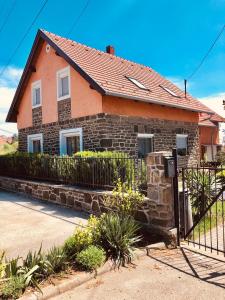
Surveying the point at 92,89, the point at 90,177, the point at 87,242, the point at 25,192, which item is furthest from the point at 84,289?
the point at 92,89

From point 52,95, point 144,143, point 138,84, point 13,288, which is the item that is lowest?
point 13,288

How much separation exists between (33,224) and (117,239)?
299 centimetres

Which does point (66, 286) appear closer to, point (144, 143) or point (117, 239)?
point (117, 239)

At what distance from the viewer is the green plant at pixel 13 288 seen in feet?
11.6

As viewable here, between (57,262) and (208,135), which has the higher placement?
(208,135)

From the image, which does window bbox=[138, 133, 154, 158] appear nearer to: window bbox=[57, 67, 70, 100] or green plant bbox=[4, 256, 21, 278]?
window bbox=[57, 67, 70, 100]

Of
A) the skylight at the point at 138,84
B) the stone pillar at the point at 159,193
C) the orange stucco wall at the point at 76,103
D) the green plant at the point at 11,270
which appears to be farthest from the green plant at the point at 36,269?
the skylight at the point at 138,84

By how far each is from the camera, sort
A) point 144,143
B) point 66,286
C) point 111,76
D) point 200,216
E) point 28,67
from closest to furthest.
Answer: point 66,286 < point 200,216 < point 111,76 < point 144,143 < point 28,67

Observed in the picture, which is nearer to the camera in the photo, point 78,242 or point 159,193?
point 78,242

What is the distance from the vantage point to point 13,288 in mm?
3580

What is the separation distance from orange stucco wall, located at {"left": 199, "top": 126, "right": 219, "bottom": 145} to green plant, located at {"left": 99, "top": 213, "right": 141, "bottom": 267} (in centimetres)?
1510

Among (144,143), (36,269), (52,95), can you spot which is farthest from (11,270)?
(52,95)

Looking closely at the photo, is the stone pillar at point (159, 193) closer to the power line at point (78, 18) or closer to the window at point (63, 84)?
the power line at point (78, 18)

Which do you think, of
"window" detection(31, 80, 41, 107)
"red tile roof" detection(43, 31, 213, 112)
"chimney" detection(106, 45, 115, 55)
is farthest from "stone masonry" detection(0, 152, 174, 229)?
"chimney" detection(106, 45, 115, 55)
